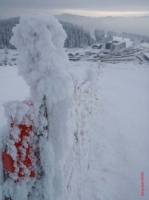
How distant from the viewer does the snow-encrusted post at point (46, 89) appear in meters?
1.81

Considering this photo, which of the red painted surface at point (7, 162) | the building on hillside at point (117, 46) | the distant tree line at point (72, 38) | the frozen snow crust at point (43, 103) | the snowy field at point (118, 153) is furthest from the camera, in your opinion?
the distant tree line at point (72, 38)

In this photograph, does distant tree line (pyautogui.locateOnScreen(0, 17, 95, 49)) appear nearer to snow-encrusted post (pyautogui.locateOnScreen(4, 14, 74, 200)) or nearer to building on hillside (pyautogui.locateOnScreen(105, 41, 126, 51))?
building on hillside (pyautogui.locateOnScreen(105, 41, 126, 51))

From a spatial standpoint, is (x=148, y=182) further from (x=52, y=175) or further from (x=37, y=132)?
(x=37, y=132)

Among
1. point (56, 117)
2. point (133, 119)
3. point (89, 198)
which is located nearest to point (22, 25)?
point (56, 117)

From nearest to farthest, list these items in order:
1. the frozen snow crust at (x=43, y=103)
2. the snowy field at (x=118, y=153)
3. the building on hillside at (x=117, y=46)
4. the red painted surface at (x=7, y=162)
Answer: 1. the frozen snow crust at (x=43, y=103)
2. the red painted surface at (x=7, y=162)
3. the snowy field at (x=118, y=153)
4. the building on hillside at (x=117, y=46)

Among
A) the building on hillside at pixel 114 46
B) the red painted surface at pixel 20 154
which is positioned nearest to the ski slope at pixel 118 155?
the red painted surface at pixel 20 154

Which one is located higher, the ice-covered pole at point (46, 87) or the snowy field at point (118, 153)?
the ice-covered pole at point (46, 87)

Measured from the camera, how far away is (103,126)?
24.3 feet

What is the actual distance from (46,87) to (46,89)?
2 cm

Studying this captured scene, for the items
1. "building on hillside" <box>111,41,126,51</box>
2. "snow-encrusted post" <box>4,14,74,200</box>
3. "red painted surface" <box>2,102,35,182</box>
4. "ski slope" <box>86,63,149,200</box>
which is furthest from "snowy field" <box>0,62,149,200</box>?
"building on hillside" <box>111,41,126,51</box>

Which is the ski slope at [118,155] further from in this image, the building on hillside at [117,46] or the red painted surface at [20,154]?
the building on hillside at [117,46]

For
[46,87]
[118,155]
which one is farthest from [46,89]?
[118,155]

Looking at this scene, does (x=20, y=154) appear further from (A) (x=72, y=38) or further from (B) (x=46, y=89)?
(A) (x=72, y=38)

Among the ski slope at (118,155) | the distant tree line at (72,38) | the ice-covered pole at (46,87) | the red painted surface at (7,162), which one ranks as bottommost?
the ski slope at (118,155)
